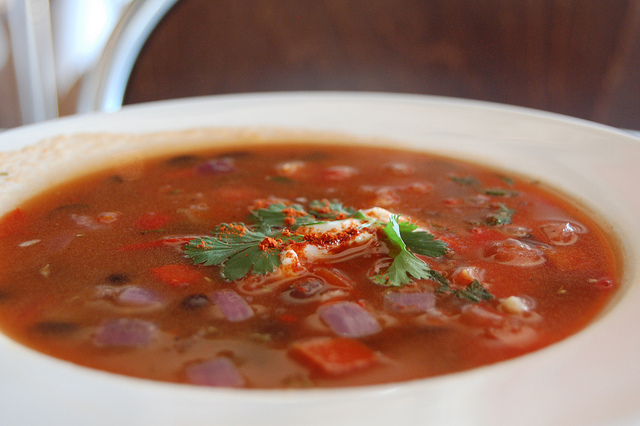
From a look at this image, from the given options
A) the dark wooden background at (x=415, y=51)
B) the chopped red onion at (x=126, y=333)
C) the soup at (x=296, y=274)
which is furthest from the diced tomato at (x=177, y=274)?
the dark wooden background at (x=415, y=51)

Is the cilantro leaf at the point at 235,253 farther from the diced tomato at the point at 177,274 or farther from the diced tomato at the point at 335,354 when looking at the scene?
the diced tomato at the point at 335,354

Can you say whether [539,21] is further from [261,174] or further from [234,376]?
[234,376]

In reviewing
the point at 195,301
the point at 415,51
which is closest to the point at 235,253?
the point at 195,301

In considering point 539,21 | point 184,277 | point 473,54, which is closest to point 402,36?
point 473,54

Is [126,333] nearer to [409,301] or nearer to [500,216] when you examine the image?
[409,301]

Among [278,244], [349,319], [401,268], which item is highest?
[278,244]

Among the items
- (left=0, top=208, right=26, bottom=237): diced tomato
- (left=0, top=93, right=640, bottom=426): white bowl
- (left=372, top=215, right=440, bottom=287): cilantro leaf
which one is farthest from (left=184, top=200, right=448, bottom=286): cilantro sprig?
(left=0, top=208, right=26, bottom=237): diced tomato
